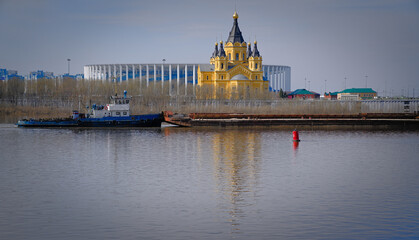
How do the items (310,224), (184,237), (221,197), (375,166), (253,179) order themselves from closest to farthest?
(184,237) → (310,224) → (221,197) → (253,179) → (375,166)

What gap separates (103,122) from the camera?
6388cm

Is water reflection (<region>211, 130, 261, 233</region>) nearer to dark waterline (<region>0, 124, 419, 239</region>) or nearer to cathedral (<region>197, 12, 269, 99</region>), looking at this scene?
dark waterline (<region>0, 124, 419, 239</region>)

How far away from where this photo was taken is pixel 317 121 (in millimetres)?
70812

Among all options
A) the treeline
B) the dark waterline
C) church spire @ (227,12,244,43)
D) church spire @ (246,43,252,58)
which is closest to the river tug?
the dark waterline

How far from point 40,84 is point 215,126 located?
211ft

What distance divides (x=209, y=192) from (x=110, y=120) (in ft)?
138

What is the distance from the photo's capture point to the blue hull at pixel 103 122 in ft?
210

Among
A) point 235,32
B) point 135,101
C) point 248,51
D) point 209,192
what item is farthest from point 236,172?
point 248,51

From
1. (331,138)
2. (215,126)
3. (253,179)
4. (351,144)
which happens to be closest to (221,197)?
(253,179)

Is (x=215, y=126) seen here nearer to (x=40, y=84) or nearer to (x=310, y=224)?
(x=310, y=224)

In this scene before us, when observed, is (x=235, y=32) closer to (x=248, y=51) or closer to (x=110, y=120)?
(x=248, y=51)

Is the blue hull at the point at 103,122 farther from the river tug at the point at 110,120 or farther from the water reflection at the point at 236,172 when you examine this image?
the water reflection at the point at 236,172

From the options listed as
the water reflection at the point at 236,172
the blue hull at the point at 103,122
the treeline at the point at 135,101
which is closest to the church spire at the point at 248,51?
the treeline at the point at 135,101

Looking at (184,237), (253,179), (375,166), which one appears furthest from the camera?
(375,166)
